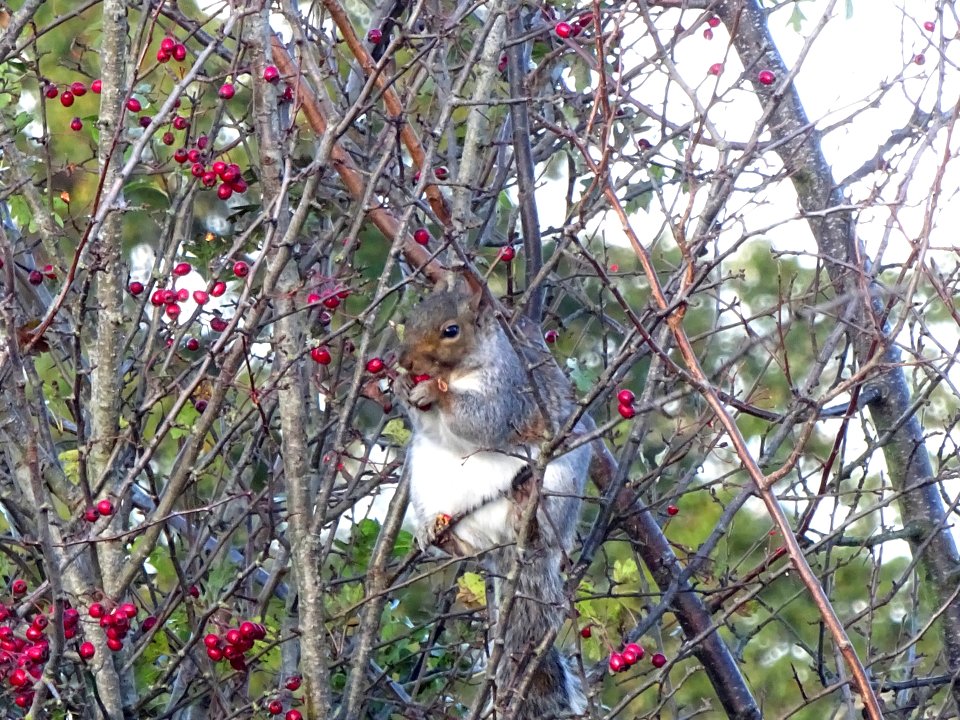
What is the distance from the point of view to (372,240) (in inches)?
270

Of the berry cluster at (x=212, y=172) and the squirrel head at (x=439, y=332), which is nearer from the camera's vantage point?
the berry cluster at (x=212, y=172)

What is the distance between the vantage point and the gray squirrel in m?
3.41

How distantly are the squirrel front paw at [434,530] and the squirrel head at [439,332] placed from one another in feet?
1.30

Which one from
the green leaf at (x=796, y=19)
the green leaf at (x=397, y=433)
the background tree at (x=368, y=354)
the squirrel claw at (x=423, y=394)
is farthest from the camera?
the green leaf at (x=796, y=19)

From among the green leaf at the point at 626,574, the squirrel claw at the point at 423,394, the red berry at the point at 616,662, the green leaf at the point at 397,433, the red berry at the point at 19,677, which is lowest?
the red berry at the point at 616,662

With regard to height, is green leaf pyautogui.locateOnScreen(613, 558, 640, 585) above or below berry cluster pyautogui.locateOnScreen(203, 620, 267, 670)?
above

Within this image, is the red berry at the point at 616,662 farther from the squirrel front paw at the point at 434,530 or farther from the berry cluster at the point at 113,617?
the berry cluster at the point at 113,617

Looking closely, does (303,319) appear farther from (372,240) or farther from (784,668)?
(784,668)

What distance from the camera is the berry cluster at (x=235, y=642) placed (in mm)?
2771

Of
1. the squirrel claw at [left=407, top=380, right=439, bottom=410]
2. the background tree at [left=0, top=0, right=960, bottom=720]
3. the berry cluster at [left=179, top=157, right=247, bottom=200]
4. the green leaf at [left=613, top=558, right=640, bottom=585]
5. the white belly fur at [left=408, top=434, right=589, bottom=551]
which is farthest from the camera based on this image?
the white belly fur at [left=408, top=434, right=589, bottom=551]

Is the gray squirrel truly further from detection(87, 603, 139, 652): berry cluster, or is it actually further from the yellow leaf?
detection(87, 603, 139, 652): berry cluster

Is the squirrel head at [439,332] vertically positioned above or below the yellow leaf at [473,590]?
above

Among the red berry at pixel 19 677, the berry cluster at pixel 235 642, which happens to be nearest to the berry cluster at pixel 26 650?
the red berry at pixel 19 677

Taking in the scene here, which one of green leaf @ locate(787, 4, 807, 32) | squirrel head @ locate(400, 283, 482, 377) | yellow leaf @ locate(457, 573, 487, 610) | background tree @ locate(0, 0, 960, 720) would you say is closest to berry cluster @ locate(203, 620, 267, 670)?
background tree @ locate(0, 0, 960, 720)
